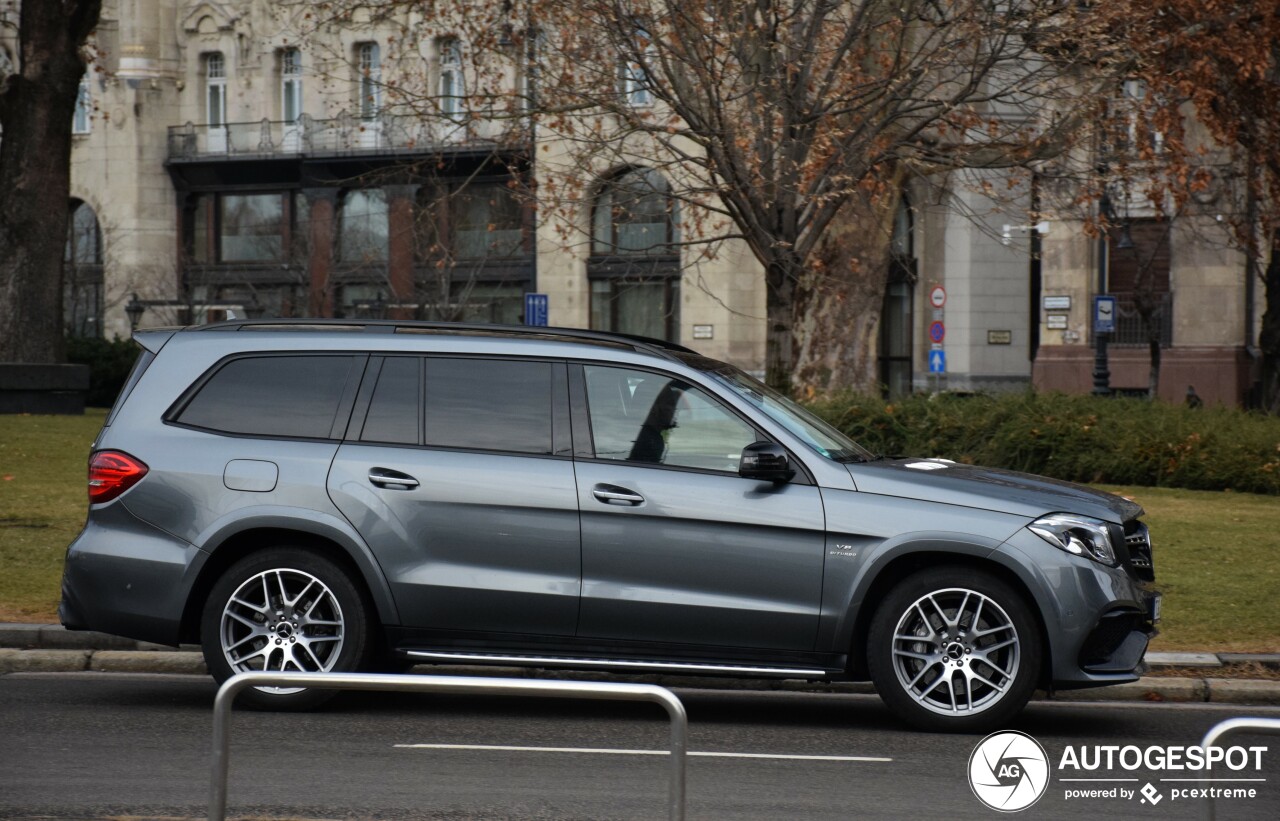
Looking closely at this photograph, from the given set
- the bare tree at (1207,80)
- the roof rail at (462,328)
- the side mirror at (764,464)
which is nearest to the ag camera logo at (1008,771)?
the side mirror at (764,464)

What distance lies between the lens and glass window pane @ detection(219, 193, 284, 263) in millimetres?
54531

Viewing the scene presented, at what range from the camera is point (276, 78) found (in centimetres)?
5400

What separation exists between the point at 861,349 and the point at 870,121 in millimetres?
6797

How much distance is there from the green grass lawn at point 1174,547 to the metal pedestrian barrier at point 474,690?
228 inches

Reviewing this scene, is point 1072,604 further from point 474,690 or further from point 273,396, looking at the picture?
point 273,396

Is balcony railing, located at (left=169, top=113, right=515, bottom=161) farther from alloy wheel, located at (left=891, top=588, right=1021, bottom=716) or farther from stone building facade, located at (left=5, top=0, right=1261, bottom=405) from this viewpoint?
alloy wheel, located at (left=891, top=588, right=1021, bottom=716)

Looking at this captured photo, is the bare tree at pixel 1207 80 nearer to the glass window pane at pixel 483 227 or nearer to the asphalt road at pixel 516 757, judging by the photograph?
the asphalt road at pixel 516 757

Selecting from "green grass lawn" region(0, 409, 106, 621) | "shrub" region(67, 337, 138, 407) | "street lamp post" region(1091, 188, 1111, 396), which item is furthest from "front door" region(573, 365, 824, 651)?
"shrub" region(67, 337, 138, 407)

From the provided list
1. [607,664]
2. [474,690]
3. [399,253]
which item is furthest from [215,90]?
[474,690]

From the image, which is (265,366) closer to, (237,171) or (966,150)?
(966,150)

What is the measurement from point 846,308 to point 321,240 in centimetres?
3244

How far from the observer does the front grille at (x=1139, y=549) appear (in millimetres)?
7891

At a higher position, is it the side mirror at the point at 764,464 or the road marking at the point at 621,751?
the side mirror at the point at 764,464

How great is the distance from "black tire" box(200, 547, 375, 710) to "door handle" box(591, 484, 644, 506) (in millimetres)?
1283
